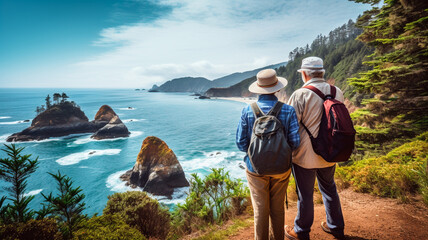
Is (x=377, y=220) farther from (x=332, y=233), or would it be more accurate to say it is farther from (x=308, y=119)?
(x=308, y=119)

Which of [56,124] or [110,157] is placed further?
[56,124]

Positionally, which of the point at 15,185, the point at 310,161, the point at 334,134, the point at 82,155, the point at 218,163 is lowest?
the point at 82,155

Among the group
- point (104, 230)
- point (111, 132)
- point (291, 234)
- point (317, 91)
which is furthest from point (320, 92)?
point (111, 132)

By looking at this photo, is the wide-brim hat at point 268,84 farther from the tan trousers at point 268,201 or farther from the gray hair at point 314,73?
the tan trousers at point 268,201

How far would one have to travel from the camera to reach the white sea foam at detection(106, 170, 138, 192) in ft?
65.2

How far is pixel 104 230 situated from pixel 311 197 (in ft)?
8.91

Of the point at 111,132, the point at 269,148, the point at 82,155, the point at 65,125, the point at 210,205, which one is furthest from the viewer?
the point at 65,125

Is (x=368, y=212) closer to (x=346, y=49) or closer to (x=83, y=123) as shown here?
(x=83, y=123)

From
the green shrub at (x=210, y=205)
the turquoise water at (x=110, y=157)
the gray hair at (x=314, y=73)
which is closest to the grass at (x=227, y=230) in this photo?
the green shrub at (x=210, y=205)

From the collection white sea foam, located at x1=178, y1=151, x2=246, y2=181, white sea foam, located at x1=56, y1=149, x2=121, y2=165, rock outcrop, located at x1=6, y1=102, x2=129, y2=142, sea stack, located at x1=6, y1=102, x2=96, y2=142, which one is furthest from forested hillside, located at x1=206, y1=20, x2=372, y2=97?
sea stack, located at x1=6, y1=102, x2=96, y2=142

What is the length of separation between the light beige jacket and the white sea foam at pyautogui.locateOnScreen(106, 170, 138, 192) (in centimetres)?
2022

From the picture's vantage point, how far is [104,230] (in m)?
2.49

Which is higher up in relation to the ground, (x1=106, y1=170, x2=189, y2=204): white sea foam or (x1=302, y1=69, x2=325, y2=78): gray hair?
(x1=302, y1=69, x2=325, y2=78): gray hair

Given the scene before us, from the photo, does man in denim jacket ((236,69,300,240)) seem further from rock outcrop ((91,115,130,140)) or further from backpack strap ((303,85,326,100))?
rock outcrop ((91,115,130,140))
